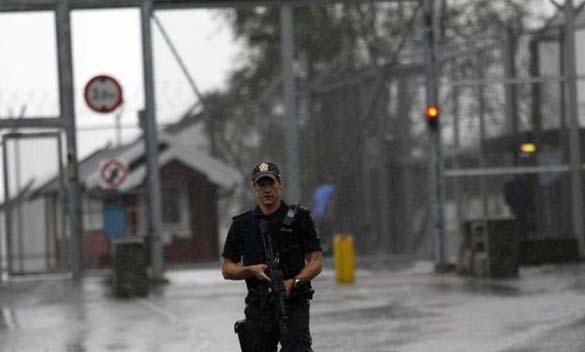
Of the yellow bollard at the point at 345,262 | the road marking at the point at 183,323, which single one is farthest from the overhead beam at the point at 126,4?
the road marking at the point at 183,323

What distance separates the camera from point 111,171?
86.1ft

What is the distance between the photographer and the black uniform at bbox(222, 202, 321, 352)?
31.8 ft

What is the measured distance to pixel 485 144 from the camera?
26531 millimetres

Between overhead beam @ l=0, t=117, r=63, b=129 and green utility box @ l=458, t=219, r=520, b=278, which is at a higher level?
overhead beam @ l=0, t=117, r=63, b=129

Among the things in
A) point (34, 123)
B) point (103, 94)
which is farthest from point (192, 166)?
point (34, 123)

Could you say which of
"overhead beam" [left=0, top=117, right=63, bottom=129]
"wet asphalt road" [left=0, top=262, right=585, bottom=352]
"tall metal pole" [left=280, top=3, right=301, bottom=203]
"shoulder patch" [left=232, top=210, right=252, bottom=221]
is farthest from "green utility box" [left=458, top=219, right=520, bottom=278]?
"shoulder patch" [left=232, top=210, right=252, bottom=221]

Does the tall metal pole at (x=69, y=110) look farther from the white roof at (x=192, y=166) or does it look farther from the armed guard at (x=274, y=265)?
the armed guard at (x=274, y=265)

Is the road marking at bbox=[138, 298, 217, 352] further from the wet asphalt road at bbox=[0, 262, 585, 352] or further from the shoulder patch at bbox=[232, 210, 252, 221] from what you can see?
the shoulder patch at bbox=[232, 210, 252, 221]

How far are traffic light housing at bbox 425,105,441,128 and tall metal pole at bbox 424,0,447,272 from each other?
8 centimetres

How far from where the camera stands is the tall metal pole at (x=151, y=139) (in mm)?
25969

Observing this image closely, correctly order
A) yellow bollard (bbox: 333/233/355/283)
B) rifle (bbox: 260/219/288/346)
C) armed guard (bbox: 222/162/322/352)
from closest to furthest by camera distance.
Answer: rifle (bbox: 260/219/288/346) → armed guard (bbox: 222/162/322/352) → yellow bollard (bbox: 333/233/355/283)

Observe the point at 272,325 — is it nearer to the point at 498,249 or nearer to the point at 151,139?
the point at 498,249

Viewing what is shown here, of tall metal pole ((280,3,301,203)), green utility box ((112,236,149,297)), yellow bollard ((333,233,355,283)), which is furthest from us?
tall metal pole ((280,3,301,203))

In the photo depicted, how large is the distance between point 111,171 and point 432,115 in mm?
5275
